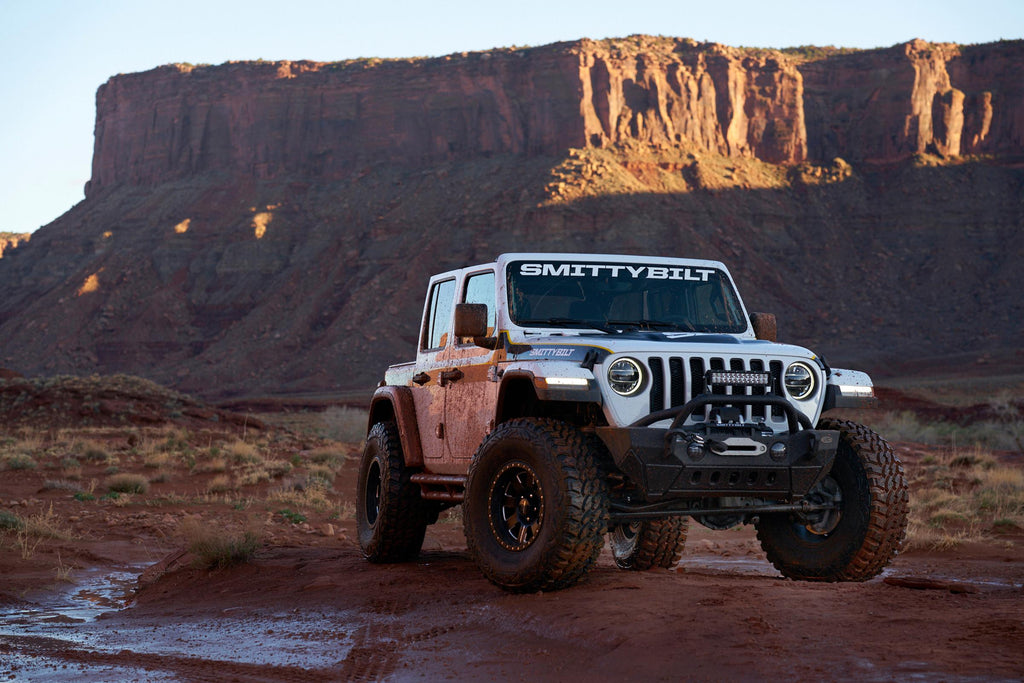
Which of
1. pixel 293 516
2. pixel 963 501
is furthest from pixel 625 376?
pixel 963 501

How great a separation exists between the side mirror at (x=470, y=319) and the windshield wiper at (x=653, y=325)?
1.05m

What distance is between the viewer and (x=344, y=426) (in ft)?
142

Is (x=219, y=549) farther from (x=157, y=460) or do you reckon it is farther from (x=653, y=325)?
(x=157, y=460)

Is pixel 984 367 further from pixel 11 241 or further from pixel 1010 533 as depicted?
pixel 11 241

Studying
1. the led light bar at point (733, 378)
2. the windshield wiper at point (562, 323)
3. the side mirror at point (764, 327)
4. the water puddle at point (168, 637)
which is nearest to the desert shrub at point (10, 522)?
the water puddle at point (168, 637)

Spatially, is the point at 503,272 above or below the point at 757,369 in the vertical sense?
above

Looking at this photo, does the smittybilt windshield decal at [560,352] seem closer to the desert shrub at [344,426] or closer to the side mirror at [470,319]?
the side mirror at [470,319]

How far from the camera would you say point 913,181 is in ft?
286

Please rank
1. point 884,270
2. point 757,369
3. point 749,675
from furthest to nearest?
1. point 884,270
2. point 757,369
3. point 749,675

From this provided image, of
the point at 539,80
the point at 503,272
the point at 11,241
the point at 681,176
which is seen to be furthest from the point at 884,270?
the point at 11,241

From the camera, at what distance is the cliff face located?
293 feet

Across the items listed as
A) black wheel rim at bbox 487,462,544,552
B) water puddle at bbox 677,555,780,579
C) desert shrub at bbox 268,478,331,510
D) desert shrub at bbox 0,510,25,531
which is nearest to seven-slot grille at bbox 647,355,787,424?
black wheel rim at bbox 487,462,544,552

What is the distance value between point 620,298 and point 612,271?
0.81ft

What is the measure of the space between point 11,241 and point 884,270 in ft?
292
